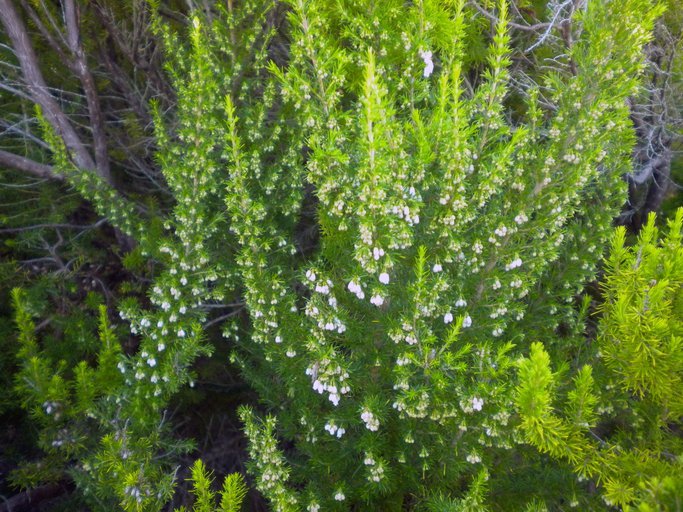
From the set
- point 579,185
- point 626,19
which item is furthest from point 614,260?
point 626,19

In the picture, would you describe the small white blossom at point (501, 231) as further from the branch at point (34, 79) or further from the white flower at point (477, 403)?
the branch at point (34, 79)

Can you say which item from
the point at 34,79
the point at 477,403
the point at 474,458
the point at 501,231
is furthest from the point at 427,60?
the point at 34,79

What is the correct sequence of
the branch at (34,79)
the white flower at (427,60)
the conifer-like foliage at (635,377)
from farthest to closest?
the branch at (34,79) < the white flower at (427,60) < the conifer-like foliage at (635,377)

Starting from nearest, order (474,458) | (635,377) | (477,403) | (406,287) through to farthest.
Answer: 1. (635,377)
2. (477,403)
3. (474,458)
4. (406,287)

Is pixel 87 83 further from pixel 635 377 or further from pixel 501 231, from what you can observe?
pixel 635 377

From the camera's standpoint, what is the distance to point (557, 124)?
2.20 m

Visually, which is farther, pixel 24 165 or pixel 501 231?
pixel 24 165

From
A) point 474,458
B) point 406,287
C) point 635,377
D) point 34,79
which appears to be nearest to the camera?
point 635,377

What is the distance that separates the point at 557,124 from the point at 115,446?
119 inches

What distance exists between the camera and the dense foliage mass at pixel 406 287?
1928 millimetres

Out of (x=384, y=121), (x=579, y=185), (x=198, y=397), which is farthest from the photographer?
(x=198, y=397)

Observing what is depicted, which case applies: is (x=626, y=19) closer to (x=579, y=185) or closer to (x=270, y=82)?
(x=579, y=185)

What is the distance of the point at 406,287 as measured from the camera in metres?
2.22

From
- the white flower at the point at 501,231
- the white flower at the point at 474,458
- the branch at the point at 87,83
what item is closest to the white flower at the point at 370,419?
the white flower at the point at 474,458
